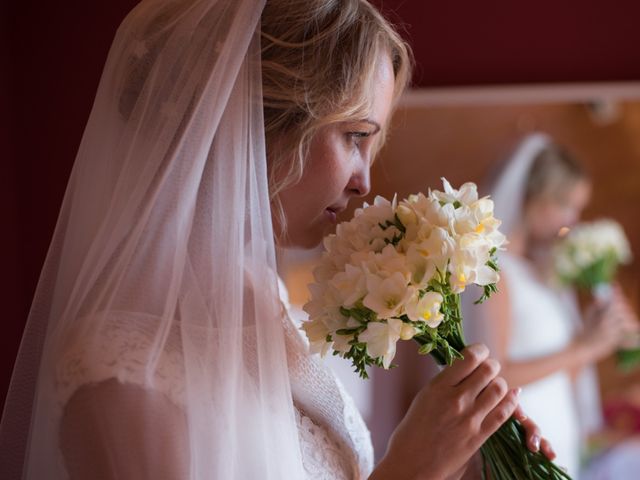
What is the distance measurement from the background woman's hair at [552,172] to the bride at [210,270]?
1.62 meters

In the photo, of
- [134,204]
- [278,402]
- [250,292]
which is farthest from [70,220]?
[278,402]

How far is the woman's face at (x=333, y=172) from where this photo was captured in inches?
45.7

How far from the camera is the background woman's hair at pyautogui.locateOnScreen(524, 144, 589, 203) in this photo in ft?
8.79

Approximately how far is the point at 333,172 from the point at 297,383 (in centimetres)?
32

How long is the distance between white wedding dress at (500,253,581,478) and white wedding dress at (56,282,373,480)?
1446 millimetres

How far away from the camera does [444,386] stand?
3.60 feet

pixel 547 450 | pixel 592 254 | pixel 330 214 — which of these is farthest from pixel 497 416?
pixel 592 254

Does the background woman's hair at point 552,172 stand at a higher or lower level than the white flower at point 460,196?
higher

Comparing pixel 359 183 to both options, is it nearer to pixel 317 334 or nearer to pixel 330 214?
pixel 330 214

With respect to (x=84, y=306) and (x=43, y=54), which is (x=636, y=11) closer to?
(x=43, y=54)

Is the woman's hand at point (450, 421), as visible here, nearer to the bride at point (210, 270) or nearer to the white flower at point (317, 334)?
the bride at point (210, 270)

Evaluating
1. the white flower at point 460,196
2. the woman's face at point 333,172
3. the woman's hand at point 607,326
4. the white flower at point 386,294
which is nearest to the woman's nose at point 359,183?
the woman's face at point 333,172

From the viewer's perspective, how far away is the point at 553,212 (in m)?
2.71

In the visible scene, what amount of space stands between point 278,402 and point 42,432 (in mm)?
310
